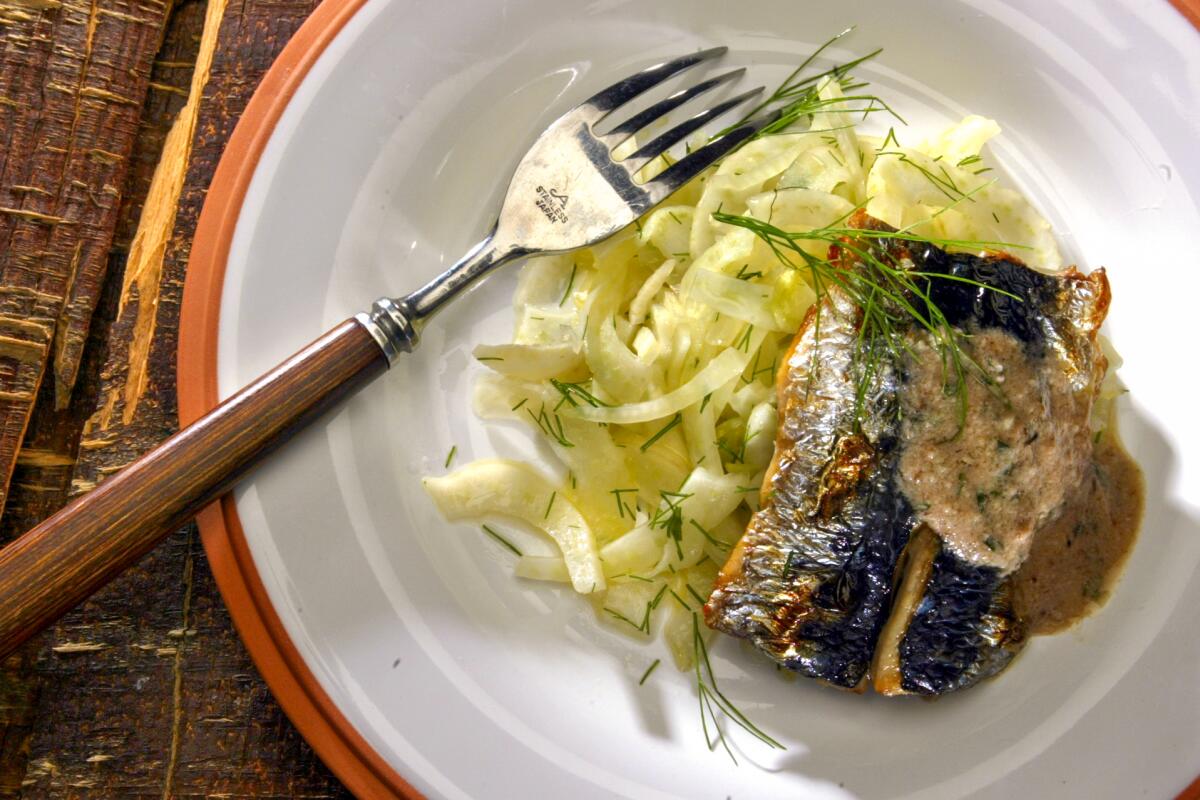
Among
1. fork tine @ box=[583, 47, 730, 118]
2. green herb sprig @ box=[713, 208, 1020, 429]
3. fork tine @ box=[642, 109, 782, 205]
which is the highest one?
fork tine @ box=[583, 47, 730, 118]

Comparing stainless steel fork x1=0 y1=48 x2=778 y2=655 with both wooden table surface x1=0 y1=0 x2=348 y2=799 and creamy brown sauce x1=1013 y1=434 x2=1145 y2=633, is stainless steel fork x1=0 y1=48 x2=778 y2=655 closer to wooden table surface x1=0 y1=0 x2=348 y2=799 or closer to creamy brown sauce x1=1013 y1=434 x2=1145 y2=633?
wooden table surface x1=0 y1=0 x2=348 y2=799

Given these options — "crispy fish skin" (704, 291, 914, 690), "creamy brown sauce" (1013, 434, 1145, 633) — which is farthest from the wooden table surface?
"creamy brown sauce" (1013, 434, 1145, 633)

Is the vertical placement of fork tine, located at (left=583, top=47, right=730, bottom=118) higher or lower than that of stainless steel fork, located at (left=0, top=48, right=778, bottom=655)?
higher

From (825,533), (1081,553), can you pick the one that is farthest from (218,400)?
(1081,553)

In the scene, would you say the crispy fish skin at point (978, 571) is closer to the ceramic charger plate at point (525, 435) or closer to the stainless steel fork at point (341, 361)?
the ceramic charger plate at point (525, 435)

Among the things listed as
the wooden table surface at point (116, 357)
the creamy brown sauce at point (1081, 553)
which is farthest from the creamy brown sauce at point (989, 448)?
the wooden table surface at point (116, 357)

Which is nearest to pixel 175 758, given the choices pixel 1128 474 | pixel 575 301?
pixel 575 301

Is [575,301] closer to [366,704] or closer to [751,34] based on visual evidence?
[751,34]
